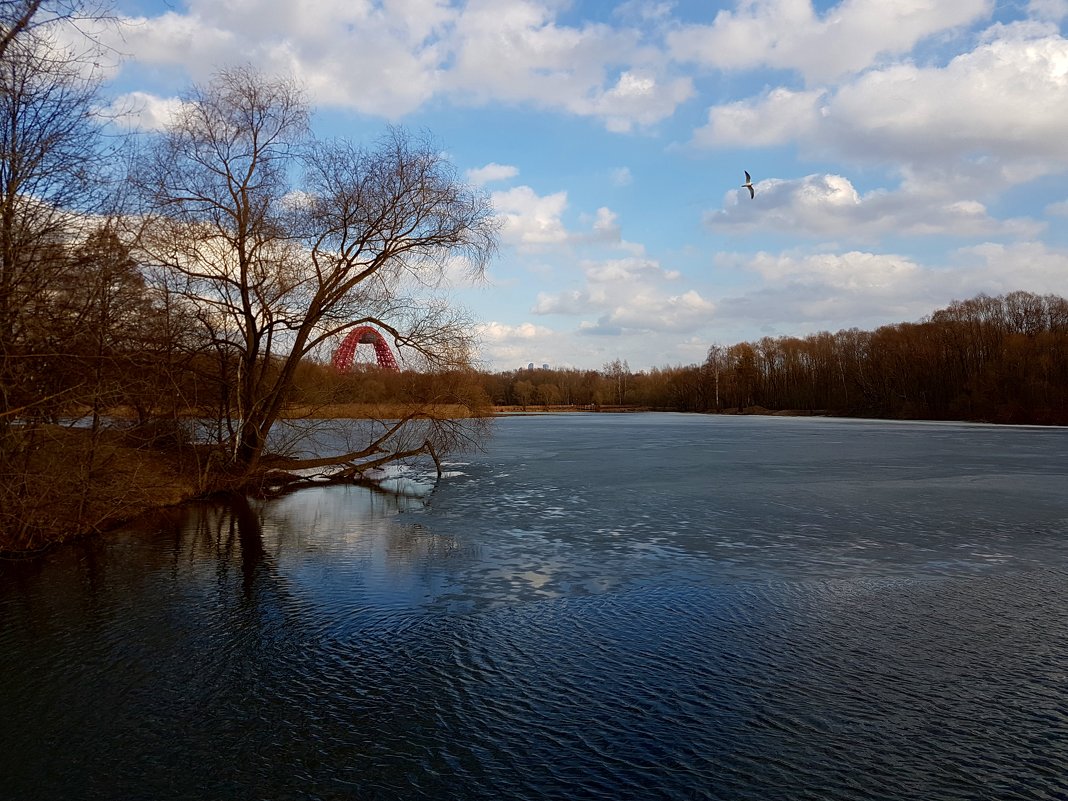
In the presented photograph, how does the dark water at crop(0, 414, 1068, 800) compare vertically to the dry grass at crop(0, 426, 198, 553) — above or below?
below

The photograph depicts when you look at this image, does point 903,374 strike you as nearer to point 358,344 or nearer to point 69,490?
point 358,344

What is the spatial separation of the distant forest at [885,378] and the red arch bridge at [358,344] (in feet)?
1.35

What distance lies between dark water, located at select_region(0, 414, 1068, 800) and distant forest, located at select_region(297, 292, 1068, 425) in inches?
378

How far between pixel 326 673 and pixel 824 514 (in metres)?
10.6

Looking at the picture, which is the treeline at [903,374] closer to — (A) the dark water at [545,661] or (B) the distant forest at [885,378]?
(B) the distant forest at [885,378]

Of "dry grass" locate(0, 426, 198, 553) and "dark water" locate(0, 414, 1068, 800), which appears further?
"dry grass" locate(0, 426, 198, 553)

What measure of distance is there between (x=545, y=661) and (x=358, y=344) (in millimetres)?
14540

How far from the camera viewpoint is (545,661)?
6.19 m

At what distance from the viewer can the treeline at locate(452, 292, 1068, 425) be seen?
63062mm

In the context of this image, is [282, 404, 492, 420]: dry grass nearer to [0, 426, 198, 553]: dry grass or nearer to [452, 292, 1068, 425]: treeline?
[0, 426, 198, 553]: dry grass

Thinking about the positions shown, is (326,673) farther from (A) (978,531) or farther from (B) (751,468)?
(B) (751,468)

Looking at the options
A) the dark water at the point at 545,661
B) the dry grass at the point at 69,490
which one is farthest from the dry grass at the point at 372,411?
the dark water at the point at 545,661

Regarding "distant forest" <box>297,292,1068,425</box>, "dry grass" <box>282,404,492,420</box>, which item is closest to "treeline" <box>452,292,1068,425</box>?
"distant forest" <box>297,292,1068,425</box>

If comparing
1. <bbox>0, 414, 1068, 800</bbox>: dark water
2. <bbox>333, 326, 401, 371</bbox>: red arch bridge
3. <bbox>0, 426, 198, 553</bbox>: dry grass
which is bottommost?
<bbox>0, 414, 1068, 800</bbox>: dark water
